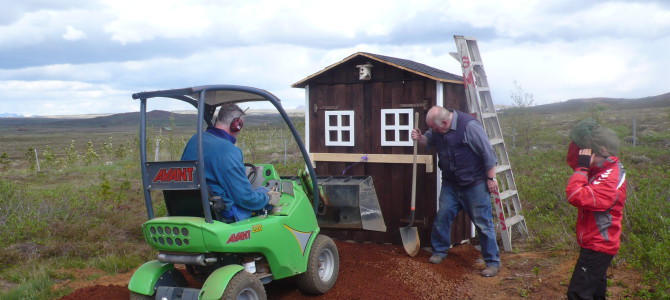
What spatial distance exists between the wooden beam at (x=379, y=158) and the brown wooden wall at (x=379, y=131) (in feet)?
0.27

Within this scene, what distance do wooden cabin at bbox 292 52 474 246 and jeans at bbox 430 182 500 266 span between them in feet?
1.82

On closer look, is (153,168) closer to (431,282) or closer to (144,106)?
(144,106)

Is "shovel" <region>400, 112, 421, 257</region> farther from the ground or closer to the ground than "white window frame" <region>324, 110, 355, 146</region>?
closer to the ground

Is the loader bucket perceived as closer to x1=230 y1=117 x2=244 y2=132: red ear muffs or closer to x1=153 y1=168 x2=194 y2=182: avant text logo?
x1=230 y1=117 x2=244 y2=132: red ear muffs

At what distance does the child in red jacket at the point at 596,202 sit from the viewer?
4129 millimetres

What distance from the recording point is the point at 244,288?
4270 mm

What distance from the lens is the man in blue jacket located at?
Answer: 4359 mm

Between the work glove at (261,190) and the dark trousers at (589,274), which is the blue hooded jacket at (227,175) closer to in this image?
the work glove at (261,190)

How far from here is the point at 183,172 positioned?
4.21 m

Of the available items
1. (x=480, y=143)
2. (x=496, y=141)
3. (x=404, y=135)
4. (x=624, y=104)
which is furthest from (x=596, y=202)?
(x=624, y=104)

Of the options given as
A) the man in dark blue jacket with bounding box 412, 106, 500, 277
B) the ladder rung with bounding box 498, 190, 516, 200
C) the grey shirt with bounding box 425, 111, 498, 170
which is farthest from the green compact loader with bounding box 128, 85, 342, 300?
the ladder rung with bounding box 498, 190, 516, 200

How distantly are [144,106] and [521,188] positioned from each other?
8711mm

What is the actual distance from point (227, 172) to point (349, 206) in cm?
221

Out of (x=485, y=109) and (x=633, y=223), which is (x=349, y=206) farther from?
(x=633, y=223)
